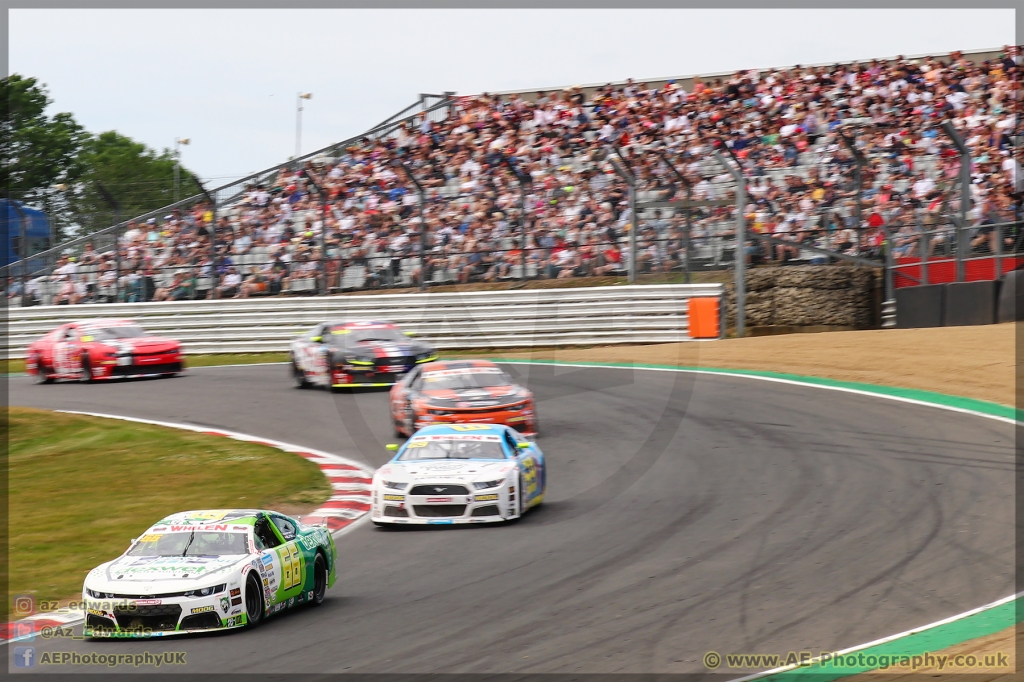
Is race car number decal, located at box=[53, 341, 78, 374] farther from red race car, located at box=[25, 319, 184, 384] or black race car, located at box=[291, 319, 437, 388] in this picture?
black race car, located at box=[291, 319, 437, 388]

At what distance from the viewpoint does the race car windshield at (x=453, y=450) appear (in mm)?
12203

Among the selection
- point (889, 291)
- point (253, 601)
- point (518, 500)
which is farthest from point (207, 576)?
point (889, 291)

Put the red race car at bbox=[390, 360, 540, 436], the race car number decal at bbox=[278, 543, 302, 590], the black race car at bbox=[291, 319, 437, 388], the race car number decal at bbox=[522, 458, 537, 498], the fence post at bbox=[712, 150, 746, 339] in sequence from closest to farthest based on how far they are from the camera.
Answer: the race car number decal at bbox=[278, 543, 302, 590], the race car number decal at bbox=[522, 458, 537, 498], the red race car at bbox=[390, 360, 540, 436], the black race car at bbox=[291, 319, 437, 388], the fence post at bbox=[712, 150, 746, 339]

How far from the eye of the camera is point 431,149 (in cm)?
2998

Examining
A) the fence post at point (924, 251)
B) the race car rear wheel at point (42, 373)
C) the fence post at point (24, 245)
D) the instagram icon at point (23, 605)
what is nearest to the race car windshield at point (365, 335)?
the race car rear wheel at point (42, 373)

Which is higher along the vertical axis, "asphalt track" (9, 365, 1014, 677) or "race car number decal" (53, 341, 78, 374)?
"race car number decal" (53, 341, 78, 374)

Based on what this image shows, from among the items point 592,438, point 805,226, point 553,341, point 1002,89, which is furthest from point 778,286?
point 592,438

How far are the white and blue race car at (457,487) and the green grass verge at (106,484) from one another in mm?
1574

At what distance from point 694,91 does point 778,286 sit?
723 centimetres

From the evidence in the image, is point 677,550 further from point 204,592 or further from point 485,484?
point 204,592

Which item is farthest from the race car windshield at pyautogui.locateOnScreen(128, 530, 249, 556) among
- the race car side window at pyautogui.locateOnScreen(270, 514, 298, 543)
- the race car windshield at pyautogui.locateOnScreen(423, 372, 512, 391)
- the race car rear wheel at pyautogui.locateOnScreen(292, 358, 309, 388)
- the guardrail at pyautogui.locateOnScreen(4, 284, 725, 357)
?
the guardrail at pyautogui.locateOnScreen(4, 284, 725, 357)

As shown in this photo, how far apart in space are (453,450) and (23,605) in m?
4.49

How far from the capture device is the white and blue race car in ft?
37.9

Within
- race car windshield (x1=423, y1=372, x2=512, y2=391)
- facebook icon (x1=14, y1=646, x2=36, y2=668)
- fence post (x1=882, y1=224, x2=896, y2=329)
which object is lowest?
facebook icon (x1=14, y1=646, x2=36, y2=668)
